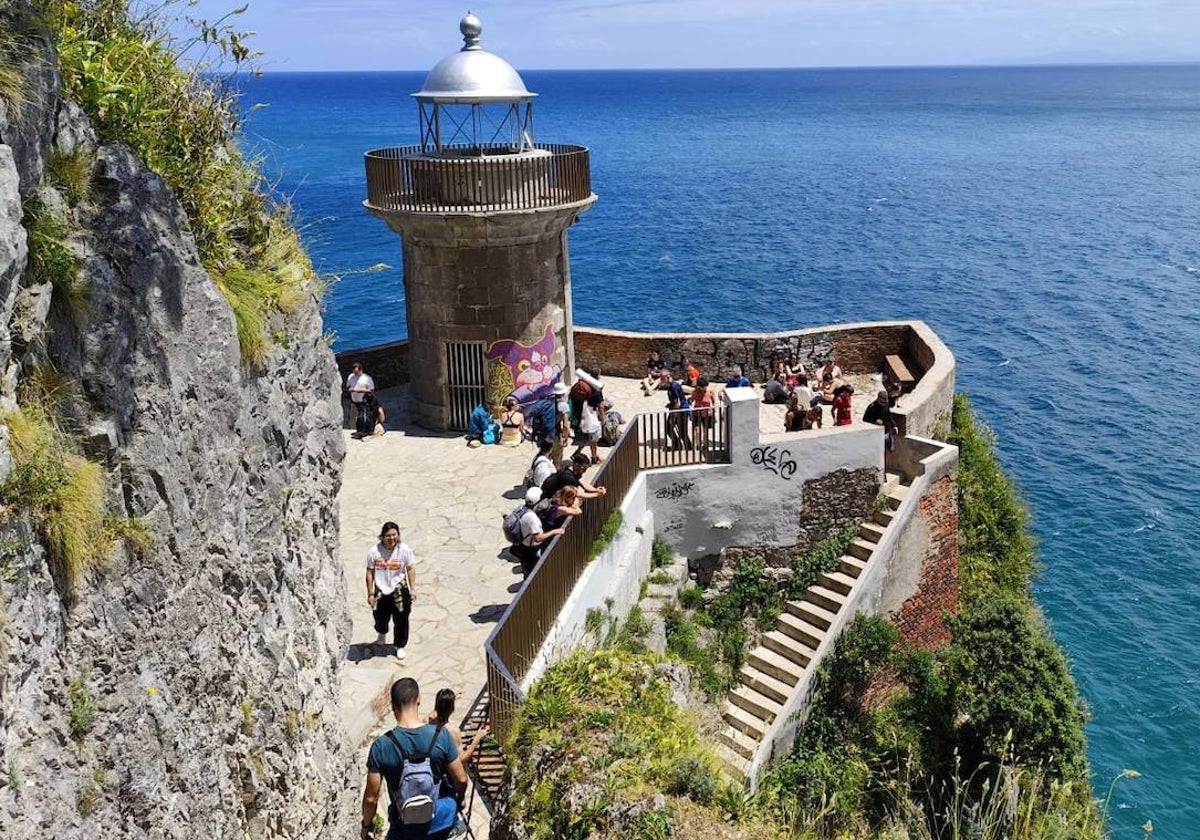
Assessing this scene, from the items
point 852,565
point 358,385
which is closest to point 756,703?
point 852,565

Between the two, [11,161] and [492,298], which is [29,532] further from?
[492,298]

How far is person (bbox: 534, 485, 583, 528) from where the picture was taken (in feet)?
41.9

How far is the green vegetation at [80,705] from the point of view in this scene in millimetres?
5090

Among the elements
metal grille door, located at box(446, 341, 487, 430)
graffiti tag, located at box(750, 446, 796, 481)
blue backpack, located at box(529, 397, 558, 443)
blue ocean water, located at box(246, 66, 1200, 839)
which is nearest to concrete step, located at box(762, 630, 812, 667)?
graffiti tag, located at box(750, 446, 796, 481)

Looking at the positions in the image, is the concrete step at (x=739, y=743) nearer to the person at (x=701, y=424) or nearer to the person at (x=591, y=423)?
the person at (x=701, y=424)

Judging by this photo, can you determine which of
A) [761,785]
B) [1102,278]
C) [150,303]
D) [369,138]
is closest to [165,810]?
[150,303]

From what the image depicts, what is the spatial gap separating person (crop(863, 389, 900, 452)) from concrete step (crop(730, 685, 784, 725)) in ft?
16.2

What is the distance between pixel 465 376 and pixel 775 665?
744 cm

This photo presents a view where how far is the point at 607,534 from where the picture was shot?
14.7 metres

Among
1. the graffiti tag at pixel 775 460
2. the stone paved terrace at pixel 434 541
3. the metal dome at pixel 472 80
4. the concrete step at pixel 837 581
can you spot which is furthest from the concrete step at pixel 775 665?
the metal dome at pixel 472 80

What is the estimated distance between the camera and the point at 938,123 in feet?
490

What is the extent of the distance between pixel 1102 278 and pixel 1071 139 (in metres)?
77.4

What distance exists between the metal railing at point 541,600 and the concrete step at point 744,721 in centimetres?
384

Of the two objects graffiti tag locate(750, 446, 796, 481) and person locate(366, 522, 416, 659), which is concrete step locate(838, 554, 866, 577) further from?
person locate(366, 522, 416, 659)
